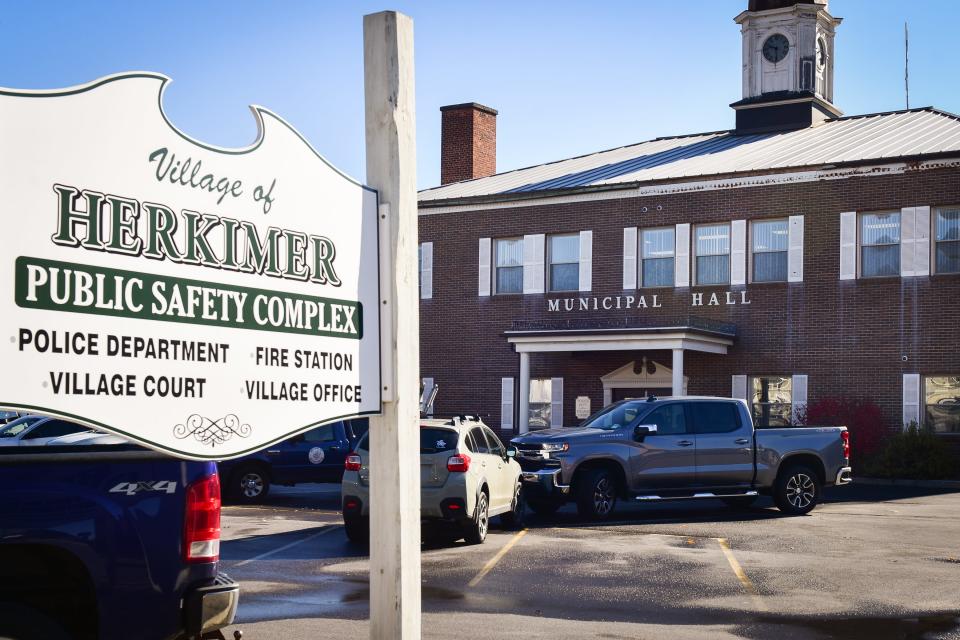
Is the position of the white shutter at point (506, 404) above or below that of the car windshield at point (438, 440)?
below

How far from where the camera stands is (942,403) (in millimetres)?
27891

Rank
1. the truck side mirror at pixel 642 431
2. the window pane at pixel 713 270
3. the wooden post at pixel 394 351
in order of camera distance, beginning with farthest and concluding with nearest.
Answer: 1. the window pane at pixel 713 270
2. the truck side mirror at pixel 642 431
3. the wooden post at pixel 394 351

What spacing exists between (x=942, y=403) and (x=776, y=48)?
13440 mm

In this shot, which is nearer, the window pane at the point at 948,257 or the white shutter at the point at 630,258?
the window pane at the point at 948,257

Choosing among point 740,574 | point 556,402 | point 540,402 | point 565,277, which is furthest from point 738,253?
point 740,574

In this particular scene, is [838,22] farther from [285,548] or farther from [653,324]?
[285,548]

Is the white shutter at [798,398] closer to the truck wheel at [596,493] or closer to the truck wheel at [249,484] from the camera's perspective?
the truck wheel at [596,493]

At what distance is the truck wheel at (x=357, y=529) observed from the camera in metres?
15.4

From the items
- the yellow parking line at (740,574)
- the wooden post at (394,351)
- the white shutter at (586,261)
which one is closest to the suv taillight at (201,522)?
the wooden post at (394,351)

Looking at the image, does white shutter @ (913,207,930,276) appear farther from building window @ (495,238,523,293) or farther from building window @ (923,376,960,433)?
building window @ (495,238,523,293)

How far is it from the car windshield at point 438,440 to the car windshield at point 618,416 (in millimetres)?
4462

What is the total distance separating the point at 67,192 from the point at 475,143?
3579cm

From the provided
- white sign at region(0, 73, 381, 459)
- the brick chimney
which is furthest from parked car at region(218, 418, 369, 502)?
the brick chimney

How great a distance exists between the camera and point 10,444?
582 cm
